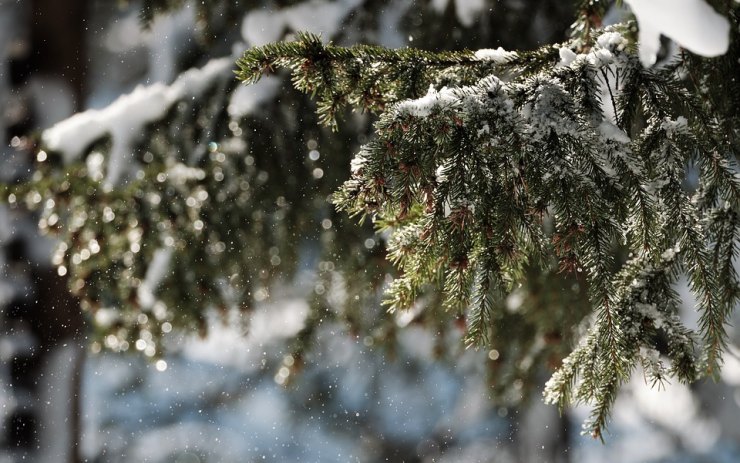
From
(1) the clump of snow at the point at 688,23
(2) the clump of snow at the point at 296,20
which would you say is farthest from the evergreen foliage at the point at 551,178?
(2) the clump of snow at the point at 296,20

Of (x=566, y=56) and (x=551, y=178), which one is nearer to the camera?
A: (x=551, y=178)

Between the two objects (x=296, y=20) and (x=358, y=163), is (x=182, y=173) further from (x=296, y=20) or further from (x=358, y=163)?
(x=358, y=163)

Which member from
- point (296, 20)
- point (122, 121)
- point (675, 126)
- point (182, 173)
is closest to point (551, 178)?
point (675, 126)

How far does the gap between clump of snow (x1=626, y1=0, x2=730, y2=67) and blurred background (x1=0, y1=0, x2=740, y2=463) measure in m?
1.55

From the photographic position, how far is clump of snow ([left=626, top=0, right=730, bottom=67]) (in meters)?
0.82

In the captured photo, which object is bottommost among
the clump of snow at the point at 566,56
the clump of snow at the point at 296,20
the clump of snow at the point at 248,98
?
the clump of snow at the point at 566,56

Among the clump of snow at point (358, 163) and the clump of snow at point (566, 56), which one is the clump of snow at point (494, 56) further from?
the clump of snow at point (358, 163)

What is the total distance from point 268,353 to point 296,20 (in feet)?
11.0

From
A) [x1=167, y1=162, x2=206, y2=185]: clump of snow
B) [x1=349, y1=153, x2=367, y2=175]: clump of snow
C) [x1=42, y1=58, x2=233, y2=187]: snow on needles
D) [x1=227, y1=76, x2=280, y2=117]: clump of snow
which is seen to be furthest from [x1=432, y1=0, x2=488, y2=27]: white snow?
[x1=349, y1=153, x2=367, y2=175]: clump of snow

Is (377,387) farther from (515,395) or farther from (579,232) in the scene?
(579,232)

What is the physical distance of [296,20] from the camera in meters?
2.30

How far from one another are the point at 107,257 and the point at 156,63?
1.08 m

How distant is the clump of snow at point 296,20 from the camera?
7.45 feet

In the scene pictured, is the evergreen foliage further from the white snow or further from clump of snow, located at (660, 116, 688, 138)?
the white snow
